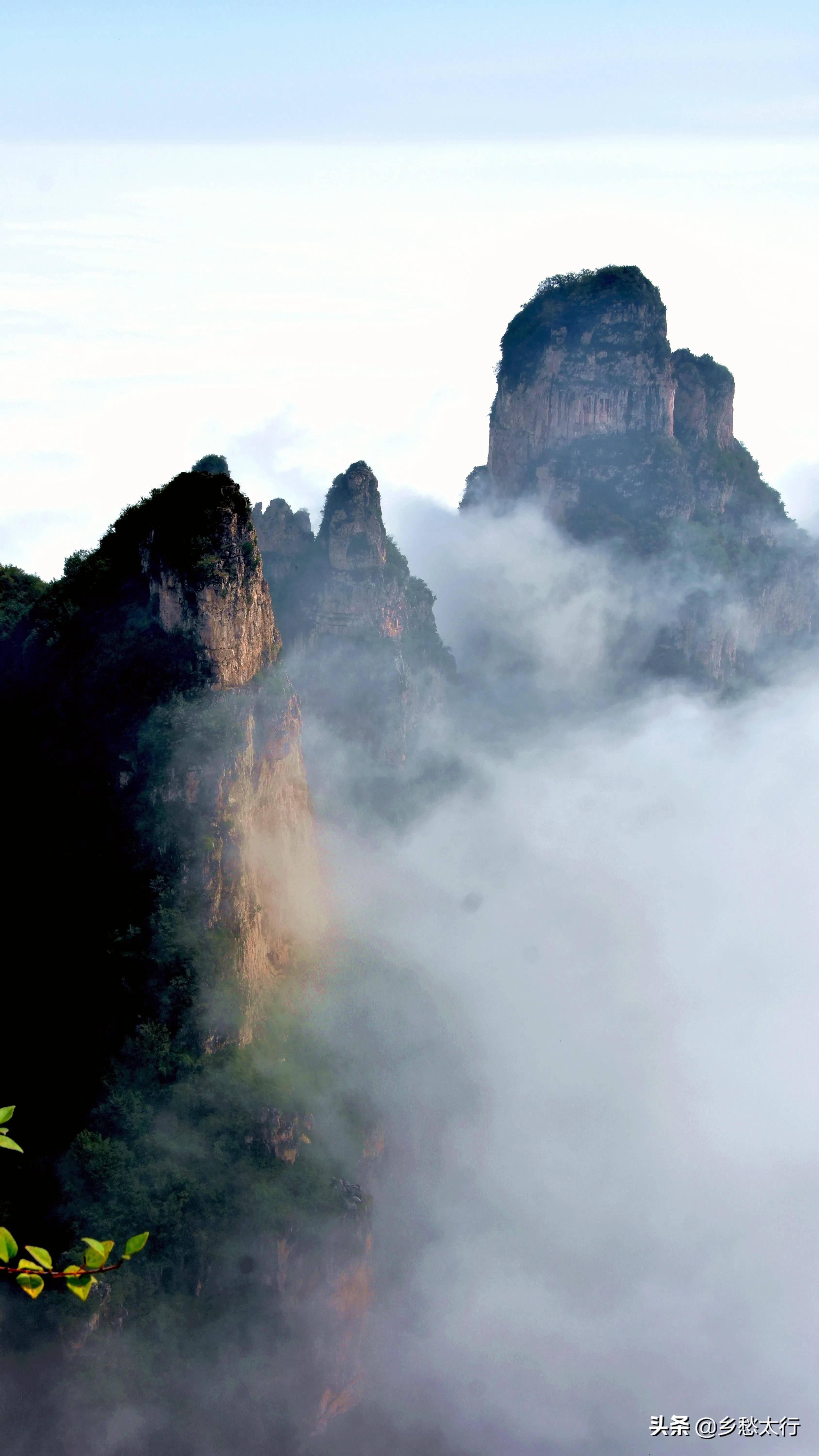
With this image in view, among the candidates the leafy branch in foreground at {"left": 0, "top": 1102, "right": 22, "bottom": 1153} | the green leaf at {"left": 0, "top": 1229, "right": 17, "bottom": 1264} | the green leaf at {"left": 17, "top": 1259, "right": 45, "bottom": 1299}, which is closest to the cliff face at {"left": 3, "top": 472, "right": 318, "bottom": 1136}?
the leafy branch in foreground at {"left": 0, "top": 1102, "right": 22, "bottom": 1153}

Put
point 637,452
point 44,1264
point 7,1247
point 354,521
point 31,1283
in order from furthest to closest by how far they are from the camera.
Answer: point 637,452
point 354,521
point 31,1283
point 44,1264
point 7,1247

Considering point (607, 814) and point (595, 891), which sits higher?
point (607, 814)

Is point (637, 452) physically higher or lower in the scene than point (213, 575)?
higher

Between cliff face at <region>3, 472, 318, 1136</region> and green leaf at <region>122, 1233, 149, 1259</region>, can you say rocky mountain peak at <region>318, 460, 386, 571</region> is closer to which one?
cliff face at <region>3, 472, 318, 1136</region>

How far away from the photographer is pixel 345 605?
62.4 meters

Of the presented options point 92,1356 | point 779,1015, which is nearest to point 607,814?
point 779,1015

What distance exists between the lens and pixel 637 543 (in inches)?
3455

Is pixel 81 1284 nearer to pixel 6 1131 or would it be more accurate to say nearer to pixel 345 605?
pixel 6 1131

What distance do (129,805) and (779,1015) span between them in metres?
47.4

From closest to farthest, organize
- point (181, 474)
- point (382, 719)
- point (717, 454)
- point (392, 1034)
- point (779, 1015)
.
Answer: point (181, 474) → point (392, 1034) → point (382, 719) → point (779, 1015) → point (717, 454)

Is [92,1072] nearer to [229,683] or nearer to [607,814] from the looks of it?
[229,683]

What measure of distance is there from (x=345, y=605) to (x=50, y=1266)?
5494 centimetres

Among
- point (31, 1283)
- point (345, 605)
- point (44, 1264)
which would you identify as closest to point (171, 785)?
point (345, 605)

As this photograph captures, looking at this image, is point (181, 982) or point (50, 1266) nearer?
point (50, 1266)
